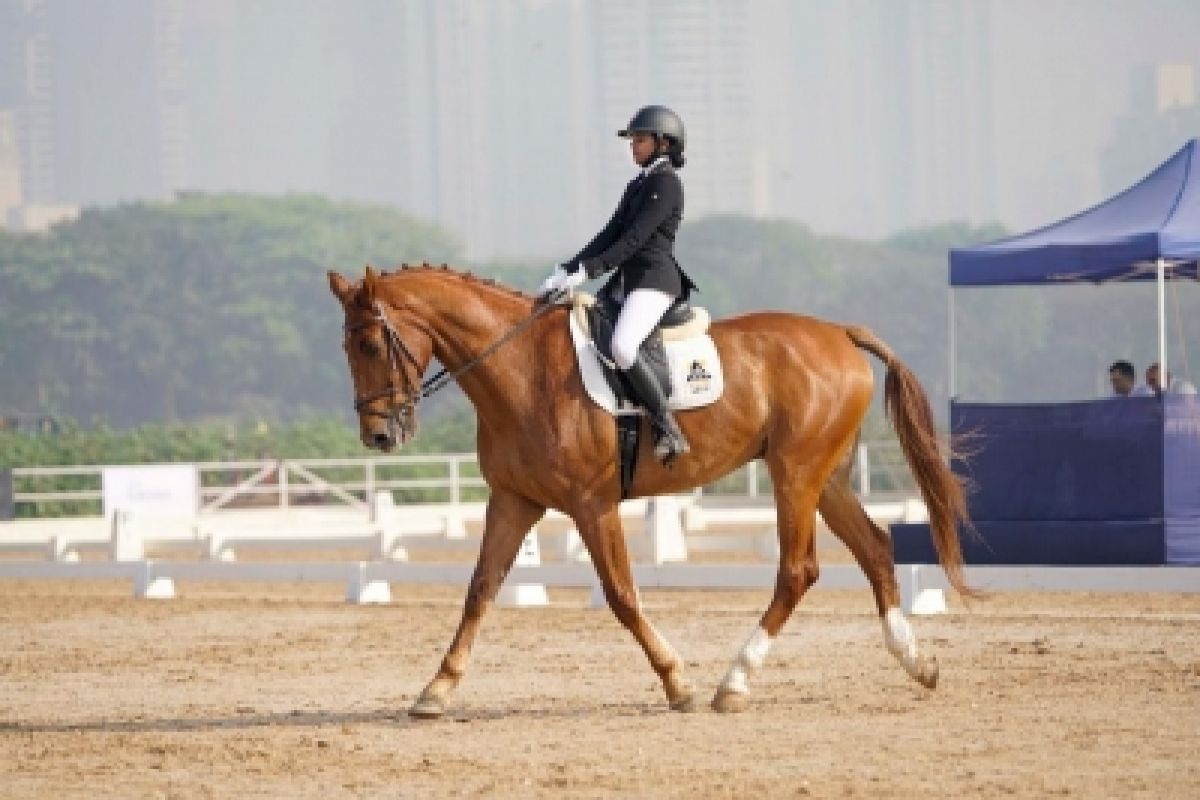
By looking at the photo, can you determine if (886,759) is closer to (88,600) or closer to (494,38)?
(88,600)

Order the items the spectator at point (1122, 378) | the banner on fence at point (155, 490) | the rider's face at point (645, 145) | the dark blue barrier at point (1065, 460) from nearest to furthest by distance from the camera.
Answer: the rider's face at point (645, 145) → the dark blue barrier at point (1065, 460) → the spectator at point (1122, 378) → the banner on fence at point (155, 490)

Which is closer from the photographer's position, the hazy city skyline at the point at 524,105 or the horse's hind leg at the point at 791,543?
the horse's hind leg at the point at 791,543

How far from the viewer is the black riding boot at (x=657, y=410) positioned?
35.6 feet

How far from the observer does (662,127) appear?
36.7ft

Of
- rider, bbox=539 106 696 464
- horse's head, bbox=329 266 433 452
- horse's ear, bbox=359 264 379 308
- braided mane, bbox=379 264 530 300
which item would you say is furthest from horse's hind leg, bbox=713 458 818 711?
horse's ear, bbox=359 264 379 308

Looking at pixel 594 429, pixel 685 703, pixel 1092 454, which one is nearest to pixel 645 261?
pixel 594 429

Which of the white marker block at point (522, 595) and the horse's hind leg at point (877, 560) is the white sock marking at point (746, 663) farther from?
the white marker block at point (522, 595)

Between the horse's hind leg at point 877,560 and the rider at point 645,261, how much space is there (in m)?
1.01

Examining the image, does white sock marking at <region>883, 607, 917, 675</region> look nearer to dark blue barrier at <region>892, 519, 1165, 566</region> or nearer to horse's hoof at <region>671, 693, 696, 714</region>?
horse's hoof at <region>671, 693, 696, 714</region>

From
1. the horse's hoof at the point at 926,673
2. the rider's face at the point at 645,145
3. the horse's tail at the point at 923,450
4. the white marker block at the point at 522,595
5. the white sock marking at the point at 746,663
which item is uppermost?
the rider's face at the point at 645,145

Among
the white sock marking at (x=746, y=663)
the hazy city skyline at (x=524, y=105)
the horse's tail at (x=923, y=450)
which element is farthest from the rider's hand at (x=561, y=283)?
the hazy city skyline at (x=524, y=105)

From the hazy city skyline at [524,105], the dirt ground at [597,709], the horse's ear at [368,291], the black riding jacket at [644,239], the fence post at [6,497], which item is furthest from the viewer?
the hazy city skyline at [524,105]

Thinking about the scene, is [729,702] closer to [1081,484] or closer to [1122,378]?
[1081,484]

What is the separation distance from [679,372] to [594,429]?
1.71 ft
